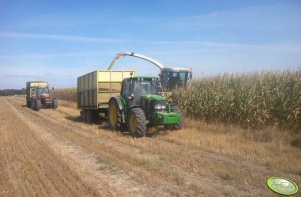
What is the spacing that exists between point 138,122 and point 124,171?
3599 millimetres

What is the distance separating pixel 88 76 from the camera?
15.2 m

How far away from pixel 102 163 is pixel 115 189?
67.6 inches

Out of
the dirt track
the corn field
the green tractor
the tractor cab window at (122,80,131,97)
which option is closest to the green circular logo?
the dirt track

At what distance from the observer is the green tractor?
383 inches

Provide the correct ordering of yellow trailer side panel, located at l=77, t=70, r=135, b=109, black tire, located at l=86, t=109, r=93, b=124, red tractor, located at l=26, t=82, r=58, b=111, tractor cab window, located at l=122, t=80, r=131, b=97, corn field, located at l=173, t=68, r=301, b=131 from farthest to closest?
red tractor, located at l=26, t=82, r=58, b=111 → black tire, located at l=86, t=109, r=93, b=124 → yellow trailer side panel, located at l=77, t=70, r=135, b=109 → tractor cab window, located at l=122, t=80, r=131, b=97 → corn field, located at l=173, t=68, r=301, b=131

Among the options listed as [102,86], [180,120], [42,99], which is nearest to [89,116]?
[102,86]

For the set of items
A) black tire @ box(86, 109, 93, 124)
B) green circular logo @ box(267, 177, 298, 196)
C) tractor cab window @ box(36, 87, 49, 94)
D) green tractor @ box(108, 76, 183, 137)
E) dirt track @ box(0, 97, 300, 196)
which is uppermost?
tractor cab window @ box(36, 87, 49, 94)

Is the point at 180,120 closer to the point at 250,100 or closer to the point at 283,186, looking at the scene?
the point at 250,100

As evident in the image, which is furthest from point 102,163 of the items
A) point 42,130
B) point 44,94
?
point 44,94

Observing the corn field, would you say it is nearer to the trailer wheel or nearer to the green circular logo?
the trailer wheel

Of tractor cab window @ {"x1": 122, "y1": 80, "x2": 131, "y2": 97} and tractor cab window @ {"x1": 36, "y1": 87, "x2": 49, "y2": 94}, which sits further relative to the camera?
tractor cab window @ {"x1": 36, "y1": 87, "x2": 49, "y2": 94}

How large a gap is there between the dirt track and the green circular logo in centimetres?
11

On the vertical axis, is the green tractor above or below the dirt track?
above

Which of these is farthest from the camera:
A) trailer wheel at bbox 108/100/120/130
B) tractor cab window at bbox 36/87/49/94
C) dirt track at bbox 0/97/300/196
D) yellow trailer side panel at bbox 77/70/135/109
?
tractor cab window at bbox 36/87/49/94
